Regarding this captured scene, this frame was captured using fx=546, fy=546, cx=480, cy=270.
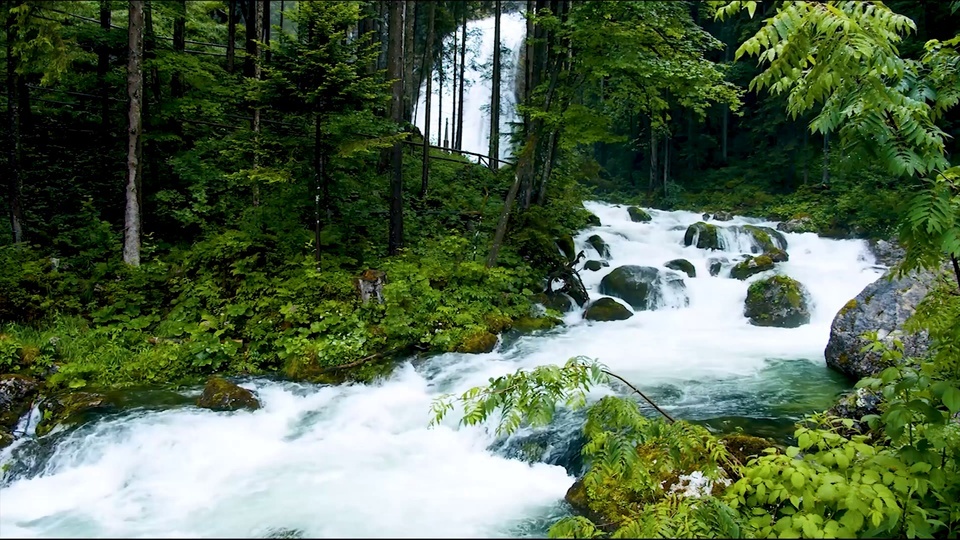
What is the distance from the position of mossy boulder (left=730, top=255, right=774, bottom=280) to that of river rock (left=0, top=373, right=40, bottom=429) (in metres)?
15.7

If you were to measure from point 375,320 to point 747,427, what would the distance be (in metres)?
6.19

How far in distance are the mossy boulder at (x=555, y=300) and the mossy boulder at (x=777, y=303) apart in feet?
14.6

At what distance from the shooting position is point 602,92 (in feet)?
47.9

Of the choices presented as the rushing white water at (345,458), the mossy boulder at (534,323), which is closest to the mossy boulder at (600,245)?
the mossy boulder at (534,323)

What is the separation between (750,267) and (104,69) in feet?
56.6

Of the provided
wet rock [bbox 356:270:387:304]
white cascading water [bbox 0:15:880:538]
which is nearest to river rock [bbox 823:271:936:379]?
white cascading water [bbox 0:15:880:538]

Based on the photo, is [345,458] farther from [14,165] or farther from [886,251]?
[886,251]

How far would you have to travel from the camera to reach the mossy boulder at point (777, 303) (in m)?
12.8

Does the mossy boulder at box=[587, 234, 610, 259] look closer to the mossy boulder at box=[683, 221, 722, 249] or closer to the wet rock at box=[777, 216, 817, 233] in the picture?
the mossy boulder at box=[683, 221, 722, 249]

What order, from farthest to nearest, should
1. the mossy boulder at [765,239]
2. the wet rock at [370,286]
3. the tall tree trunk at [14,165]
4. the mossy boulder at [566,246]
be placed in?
the mossy boulder at [765,239], the mossy boulder at [566,246], the wet rock at [370,286], the tall tree trunk at [14,165]

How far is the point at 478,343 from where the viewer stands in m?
10.3

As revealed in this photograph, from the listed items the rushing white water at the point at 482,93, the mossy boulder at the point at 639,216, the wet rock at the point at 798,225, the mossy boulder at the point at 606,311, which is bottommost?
the mossy boulder at the point at 606,311

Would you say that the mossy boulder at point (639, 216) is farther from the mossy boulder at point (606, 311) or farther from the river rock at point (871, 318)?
the river rock at point (871, 318)

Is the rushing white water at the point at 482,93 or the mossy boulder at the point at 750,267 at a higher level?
the rushing white water at the point at 482,93
